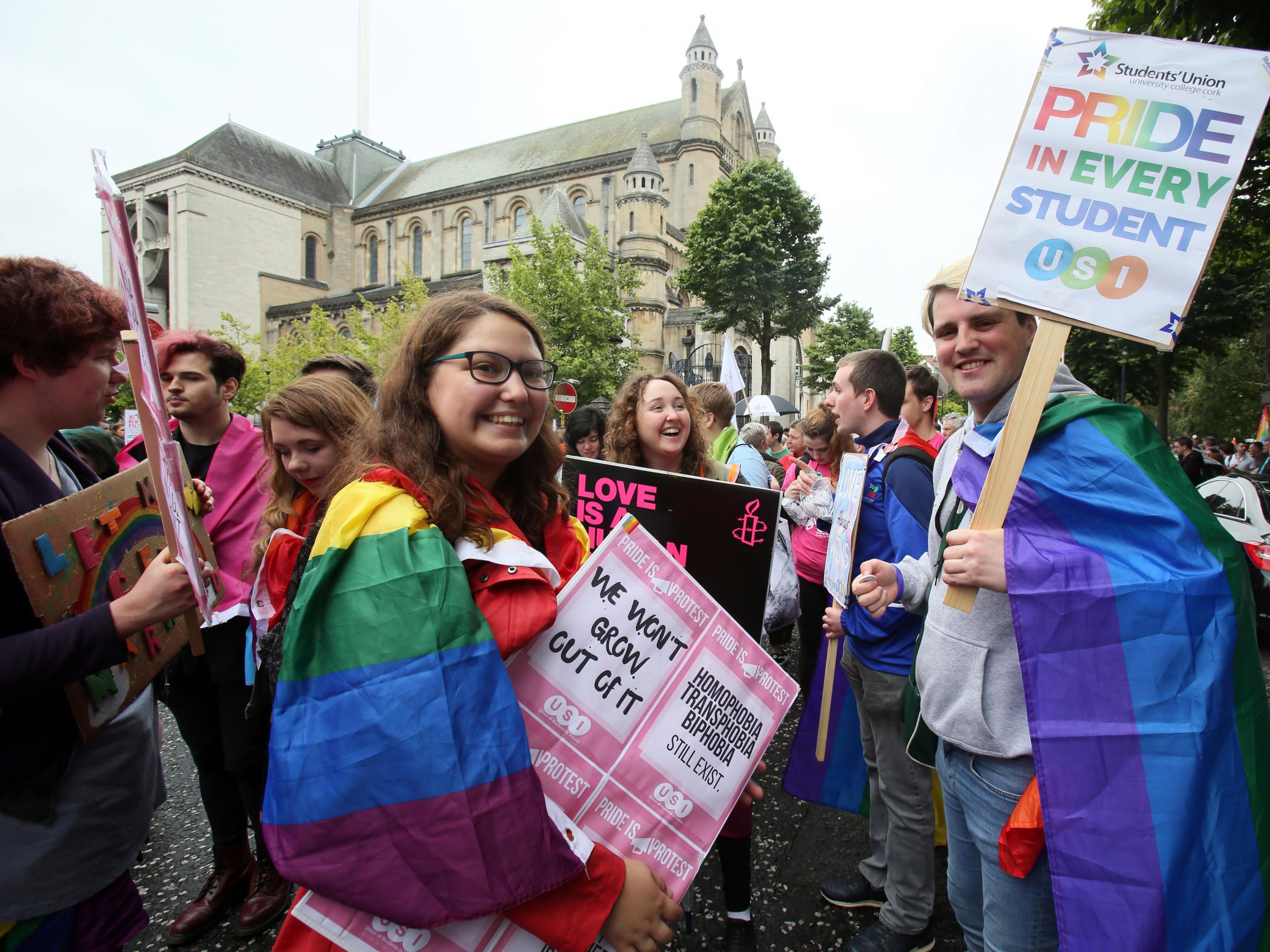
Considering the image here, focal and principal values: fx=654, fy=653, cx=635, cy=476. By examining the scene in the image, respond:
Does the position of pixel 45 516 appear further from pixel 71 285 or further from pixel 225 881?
pixel 225 881

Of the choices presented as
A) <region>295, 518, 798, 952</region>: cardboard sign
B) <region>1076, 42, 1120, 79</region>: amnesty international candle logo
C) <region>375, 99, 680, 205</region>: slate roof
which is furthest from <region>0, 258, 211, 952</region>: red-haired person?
<region>375, 99, 680, 205</region>: slate roof

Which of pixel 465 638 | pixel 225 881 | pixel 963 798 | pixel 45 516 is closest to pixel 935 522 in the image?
pixel 963 798

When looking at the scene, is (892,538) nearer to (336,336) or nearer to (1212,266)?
(1212,266)

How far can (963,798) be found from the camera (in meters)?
1.81

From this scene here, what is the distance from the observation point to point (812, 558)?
4746 millimetres

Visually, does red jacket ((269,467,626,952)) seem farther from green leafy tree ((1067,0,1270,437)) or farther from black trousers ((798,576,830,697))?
black trousers ((798,576,830,697))

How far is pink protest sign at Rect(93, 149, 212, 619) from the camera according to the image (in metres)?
1.10

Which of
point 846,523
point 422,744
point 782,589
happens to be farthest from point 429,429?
point 782,589

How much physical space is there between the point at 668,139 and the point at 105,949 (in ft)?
171

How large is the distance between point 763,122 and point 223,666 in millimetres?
62108

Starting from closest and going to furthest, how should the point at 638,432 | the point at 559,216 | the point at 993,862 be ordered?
the point at 993,862
the point at 638,432
the point at 559,216

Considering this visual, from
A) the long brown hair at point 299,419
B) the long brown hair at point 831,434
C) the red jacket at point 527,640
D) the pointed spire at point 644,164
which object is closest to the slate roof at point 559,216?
the pointed spire at point 644,164

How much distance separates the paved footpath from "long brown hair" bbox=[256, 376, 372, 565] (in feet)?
5.84

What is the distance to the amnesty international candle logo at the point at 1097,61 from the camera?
5.11 ft
